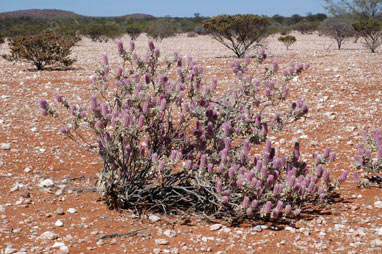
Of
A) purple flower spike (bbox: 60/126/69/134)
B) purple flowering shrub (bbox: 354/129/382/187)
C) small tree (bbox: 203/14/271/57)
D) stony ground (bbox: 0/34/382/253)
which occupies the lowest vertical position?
stony ground (bbox: 0/34/382/253)

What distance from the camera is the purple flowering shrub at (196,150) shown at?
3314mm

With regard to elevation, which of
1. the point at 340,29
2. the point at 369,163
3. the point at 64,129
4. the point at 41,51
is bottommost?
the point at 369,163

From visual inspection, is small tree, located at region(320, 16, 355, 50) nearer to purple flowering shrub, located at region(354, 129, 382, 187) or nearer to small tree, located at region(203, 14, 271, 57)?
small tree, located at region(203, 14, 271, 57)

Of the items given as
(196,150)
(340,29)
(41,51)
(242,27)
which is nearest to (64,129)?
(196,150)

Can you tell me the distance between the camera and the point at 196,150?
3811 millimetres

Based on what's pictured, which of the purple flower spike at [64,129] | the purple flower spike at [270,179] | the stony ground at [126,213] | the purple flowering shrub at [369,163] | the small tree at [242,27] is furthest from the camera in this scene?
the small tree at [242,27]

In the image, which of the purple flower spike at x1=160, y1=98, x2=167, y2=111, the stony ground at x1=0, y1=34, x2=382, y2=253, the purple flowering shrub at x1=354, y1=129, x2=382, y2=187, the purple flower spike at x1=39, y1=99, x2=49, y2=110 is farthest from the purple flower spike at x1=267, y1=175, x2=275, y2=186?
the purple flower spike at x1=39, y1=99, x2=49, y2=110

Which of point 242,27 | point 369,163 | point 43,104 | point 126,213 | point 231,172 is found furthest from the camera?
point 242,27

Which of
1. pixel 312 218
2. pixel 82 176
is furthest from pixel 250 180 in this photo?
pixel 82 176

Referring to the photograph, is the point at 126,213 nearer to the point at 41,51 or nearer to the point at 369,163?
the point at 369,163

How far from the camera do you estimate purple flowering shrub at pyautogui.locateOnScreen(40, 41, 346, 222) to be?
10.9ft

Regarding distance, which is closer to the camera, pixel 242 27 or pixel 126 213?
pixel 126 213

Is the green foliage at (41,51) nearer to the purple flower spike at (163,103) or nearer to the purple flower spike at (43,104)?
the purple flower spike at (43,104)

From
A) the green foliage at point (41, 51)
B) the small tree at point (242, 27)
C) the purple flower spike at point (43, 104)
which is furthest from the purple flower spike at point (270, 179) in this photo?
the small tree at point (242, 27)
